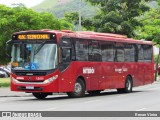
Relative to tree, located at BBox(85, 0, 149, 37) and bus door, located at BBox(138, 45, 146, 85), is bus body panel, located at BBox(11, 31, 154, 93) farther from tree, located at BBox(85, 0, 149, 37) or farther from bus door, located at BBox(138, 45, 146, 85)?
tree, located at BBox(85, 0, 149, 37)

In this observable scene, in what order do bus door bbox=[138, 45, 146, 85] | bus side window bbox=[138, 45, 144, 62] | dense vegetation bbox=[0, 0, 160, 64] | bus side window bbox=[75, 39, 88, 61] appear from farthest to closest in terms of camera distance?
1. dense vegetation bbox=[0, 0, 160, 64]
2. bus door bbox=[138, 45, 146, 85]
3. bus side window bbox=[138, 45, 144, 62]
4. bus side window bbox=[75, 39, 88, 61]

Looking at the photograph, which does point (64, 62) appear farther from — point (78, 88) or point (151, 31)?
point (151, 31)

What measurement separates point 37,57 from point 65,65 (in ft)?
4.52

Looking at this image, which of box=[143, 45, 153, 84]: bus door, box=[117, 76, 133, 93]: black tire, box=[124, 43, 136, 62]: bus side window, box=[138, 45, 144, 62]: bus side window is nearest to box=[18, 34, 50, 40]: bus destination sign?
box=[124, 43, 136, 62]: bus side window

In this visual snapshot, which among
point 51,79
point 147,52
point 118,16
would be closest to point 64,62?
point 51,79

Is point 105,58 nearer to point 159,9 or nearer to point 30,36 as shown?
point 30,36

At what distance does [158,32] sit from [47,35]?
28.9 meters

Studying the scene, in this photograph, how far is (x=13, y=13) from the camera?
115 ft

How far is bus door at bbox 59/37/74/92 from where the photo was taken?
23.3m

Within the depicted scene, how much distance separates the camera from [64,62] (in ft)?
77.1

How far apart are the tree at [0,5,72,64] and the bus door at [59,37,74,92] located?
1070 centimetres

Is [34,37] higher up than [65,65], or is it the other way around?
[34,37]

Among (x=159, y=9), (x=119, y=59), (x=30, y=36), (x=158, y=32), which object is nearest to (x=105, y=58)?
(x=119, y=59)

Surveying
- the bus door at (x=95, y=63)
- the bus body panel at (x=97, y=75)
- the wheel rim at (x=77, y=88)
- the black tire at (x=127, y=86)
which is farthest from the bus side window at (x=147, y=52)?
the wheel rim at (x=77, y=88)
